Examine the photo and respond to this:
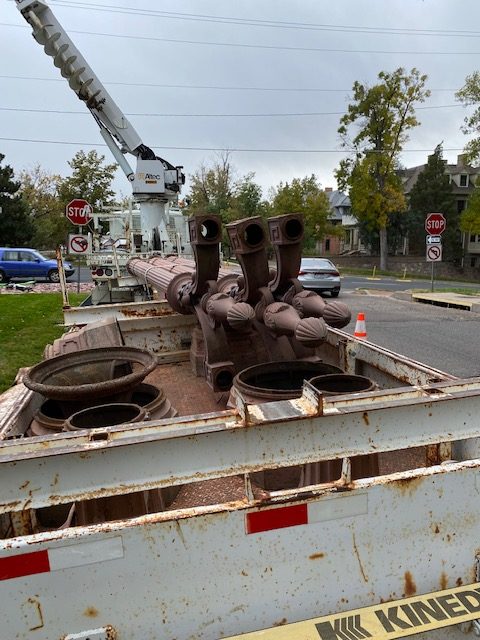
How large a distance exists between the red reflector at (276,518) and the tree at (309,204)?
40.2 m

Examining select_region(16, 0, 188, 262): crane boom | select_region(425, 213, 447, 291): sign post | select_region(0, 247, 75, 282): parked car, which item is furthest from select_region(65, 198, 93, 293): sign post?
select_region(0, 247, 75, 282): parked car

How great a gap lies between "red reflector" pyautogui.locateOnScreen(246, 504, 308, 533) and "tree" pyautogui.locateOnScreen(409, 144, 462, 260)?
4592 cm

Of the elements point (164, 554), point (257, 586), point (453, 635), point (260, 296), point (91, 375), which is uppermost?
point (260, 296)

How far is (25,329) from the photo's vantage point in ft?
33.4

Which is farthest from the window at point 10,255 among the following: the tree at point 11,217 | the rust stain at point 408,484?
the rust stain at point 408,484

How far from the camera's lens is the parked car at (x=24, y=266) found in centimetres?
2359

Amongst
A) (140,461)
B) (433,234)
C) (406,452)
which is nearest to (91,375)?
(140,461)

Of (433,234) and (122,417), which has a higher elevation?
(433,234)

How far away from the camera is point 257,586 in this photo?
178 centimetres

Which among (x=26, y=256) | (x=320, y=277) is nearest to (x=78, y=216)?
(x=320, y=277)

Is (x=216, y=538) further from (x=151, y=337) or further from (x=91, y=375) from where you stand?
(x=151, y=337)

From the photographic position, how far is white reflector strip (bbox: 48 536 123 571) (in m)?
1.55

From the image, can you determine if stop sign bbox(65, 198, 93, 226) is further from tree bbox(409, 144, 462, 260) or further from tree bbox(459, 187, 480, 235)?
tree bbox(409, 144, 462, 260)

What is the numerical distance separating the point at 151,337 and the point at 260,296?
5.19ft
